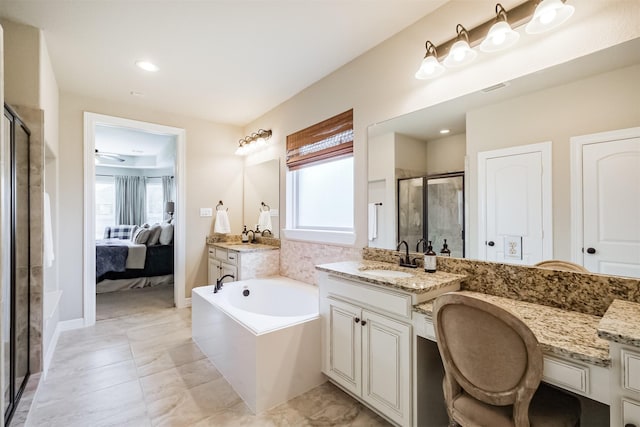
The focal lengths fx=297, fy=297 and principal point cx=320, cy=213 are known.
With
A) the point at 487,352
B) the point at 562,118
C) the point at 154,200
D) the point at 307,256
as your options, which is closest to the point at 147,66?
the point at 307,256

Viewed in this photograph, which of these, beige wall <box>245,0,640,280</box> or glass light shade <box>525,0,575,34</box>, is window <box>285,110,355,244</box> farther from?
glass light shade <box>525,0,575,34</box>

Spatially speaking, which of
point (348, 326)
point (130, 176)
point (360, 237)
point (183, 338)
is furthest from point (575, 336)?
point (130, 176)

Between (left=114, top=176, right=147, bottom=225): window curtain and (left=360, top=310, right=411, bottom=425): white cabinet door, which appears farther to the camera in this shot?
(left=114, top=176, right=147, bottom=225): window curtain

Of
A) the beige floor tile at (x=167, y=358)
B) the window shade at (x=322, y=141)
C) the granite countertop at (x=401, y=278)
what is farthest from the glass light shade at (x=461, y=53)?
the beige floor tile at (x=167, y=358)

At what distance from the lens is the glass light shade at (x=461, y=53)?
Answer: 65.1 inches

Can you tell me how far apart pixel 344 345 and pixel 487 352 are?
3.30ft

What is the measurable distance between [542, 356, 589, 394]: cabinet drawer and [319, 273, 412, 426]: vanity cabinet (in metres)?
0.57

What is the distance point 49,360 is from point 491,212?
3394 mm

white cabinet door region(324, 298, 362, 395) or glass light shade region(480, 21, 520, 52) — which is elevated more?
glass light shade region(480, 21, 520, 52)

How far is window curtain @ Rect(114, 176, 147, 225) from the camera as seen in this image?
295 inches

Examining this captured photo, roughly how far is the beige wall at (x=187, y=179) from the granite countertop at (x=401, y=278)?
8.24 ft

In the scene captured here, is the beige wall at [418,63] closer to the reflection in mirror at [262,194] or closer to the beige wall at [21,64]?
the reflection in mirror at [262,194]

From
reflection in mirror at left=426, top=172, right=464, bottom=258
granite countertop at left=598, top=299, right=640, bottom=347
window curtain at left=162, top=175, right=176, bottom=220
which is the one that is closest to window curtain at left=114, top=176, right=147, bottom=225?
window curtain at left=162, top=175, right=176, bottom=220

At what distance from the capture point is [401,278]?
5.58 ft
